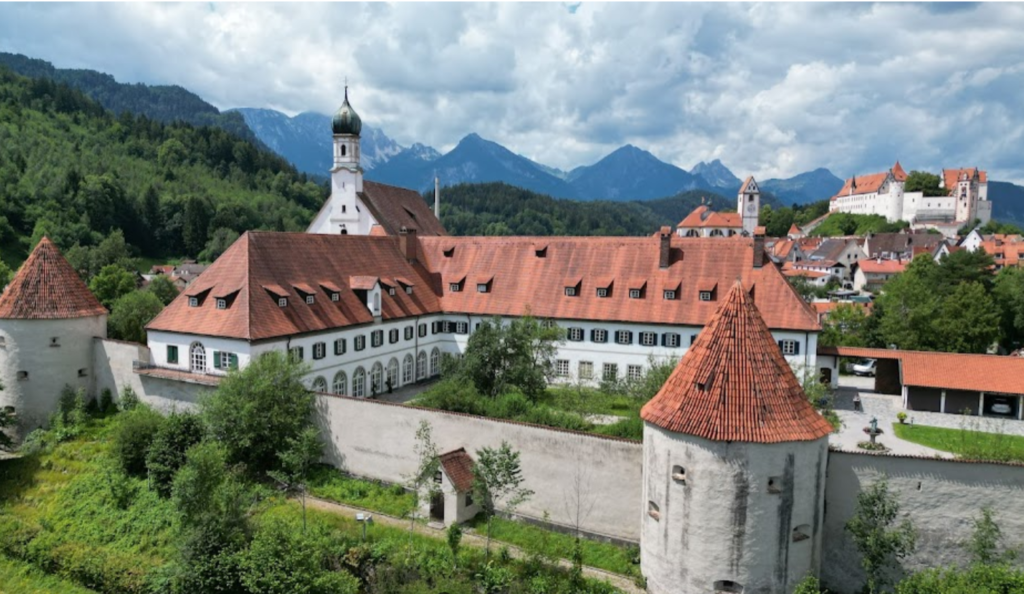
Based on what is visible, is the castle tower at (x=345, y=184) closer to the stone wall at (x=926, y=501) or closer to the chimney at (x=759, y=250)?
the chimney at (x=759, y=250)

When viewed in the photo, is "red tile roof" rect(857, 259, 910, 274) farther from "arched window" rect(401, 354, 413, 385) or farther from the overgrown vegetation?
"arched window" rect(401, 354, 413, 385)

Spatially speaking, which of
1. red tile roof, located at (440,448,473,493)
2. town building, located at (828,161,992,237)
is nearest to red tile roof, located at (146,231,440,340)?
red tile roof, located at (440,448,473,493)

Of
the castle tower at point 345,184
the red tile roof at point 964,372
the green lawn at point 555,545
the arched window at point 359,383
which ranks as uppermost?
the castle tower at point 345,184

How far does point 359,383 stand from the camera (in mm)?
41750

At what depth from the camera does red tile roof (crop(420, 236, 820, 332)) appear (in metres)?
43.6

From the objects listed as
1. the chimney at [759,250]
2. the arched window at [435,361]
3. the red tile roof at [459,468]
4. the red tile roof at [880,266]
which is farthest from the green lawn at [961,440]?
the red tile roof at [880,266]

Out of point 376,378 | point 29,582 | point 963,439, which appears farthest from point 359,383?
point 963,439

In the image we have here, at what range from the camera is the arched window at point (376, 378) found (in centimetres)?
4286

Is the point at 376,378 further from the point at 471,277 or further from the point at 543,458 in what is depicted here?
the point at 543,458

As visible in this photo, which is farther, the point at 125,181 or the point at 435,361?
the point at 125,181

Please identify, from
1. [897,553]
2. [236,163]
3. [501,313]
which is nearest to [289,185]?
[236,163]

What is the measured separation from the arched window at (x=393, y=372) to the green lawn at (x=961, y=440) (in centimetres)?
2865

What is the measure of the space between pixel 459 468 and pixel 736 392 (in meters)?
11.2

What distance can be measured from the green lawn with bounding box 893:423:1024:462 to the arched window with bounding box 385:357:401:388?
94.0ft
